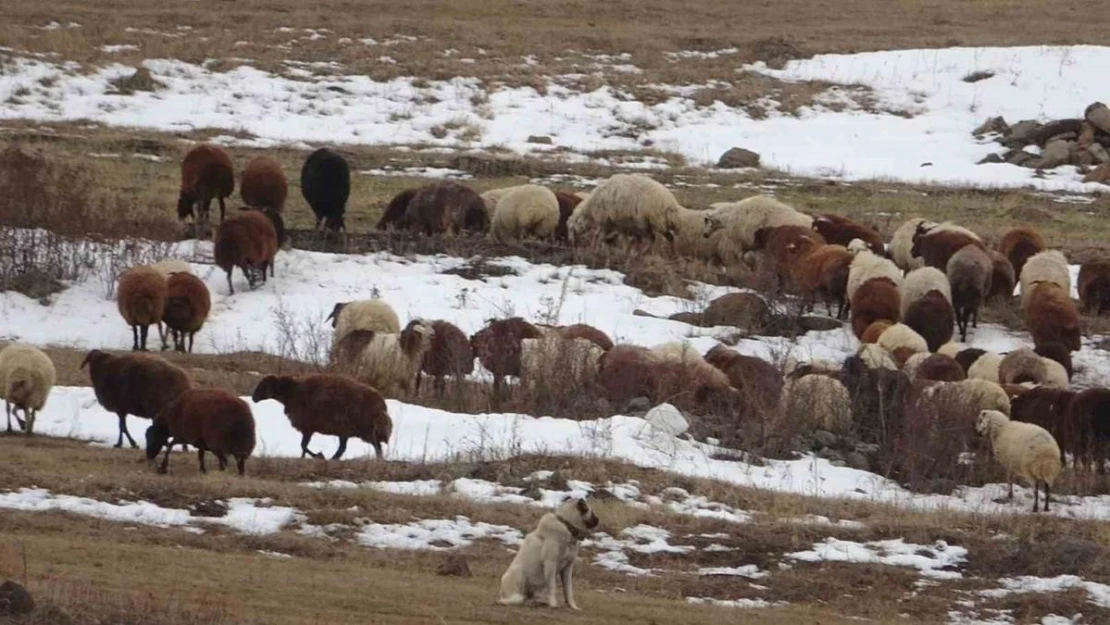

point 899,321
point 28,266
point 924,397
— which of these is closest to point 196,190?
point 28,266

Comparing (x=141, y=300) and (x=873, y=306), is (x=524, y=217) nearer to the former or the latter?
(x=873, y=306)

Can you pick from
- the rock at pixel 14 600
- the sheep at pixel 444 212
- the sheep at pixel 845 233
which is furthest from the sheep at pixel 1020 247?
the rock at pixel 14 600

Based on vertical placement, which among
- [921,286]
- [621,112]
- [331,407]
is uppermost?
[621,112]

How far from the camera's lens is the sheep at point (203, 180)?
24.0 metres

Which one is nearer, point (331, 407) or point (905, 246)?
point (331, 407)

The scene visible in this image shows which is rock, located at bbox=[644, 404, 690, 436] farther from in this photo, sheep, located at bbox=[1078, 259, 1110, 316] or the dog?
sheep, located at bbox=[1078, 259, 1110, 316]

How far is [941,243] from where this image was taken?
78.2 ft

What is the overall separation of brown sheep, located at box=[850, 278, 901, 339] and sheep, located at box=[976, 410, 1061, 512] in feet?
17.8

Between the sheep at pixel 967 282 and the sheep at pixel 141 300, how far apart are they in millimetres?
10311

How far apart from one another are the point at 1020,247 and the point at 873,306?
4.31 m

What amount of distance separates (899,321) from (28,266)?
37.1ft

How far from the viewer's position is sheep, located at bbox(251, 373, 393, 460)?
48.4ft

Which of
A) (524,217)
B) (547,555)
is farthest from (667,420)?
(524,217)

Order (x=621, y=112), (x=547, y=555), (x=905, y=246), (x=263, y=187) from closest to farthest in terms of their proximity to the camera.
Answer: (x=547, y=555) < (x=263, y=187) < (x=905, y=246) < (x=621, y=112)
